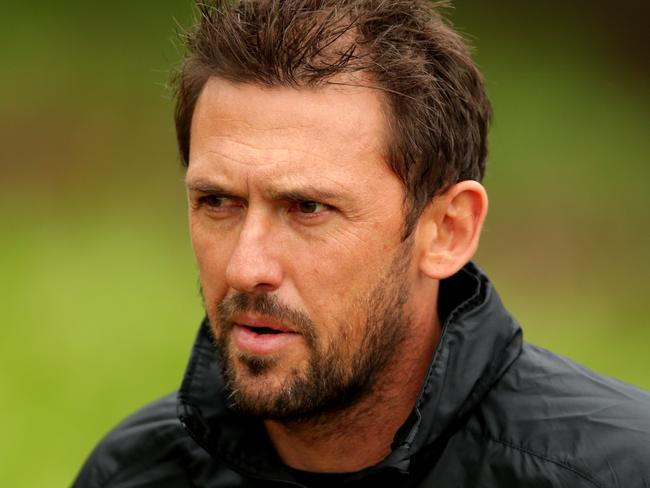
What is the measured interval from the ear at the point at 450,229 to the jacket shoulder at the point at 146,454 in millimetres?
878

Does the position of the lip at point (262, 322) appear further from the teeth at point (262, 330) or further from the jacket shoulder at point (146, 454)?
the jacket shoulder at point (146, 454)

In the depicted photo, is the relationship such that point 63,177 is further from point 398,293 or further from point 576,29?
point 398,293

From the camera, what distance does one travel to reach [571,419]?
380cm

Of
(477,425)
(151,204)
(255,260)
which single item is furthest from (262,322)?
(151,204)

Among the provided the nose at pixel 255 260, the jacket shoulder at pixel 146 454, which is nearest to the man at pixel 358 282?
the nose at pixel 255 260

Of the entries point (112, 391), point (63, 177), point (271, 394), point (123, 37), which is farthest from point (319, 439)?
point (123, 37)

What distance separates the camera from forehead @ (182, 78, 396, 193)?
3771mm

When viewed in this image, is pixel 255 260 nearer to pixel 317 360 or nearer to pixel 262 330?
pixel 262 330

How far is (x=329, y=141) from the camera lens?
378 cm

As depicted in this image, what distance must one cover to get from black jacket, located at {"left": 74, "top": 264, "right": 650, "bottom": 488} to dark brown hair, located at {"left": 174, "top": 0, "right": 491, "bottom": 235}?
36cm

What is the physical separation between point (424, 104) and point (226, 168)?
0.57m

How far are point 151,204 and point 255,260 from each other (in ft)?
20.0

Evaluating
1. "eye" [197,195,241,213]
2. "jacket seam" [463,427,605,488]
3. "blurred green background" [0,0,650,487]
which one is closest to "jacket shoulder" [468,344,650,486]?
"jacket seam" [463,427,605,488]

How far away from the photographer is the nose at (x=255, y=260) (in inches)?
146
